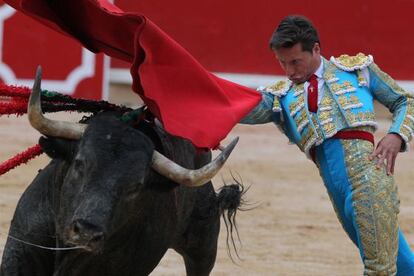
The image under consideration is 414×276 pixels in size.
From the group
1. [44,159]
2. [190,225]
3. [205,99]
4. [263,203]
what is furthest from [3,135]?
[205,99]

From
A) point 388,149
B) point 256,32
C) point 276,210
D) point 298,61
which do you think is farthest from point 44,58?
point 388,149

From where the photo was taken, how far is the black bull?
3555mm

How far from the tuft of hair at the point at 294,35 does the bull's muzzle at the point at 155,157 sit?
0.47 meters

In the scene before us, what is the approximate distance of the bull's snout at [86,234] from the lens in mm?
3434

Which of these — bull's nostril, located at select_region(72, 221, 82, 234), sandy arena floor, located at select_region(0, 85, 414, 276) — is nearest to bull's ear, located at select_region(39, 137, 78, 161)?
bull's nostril, located at select_region(72, 221, 82, 234)

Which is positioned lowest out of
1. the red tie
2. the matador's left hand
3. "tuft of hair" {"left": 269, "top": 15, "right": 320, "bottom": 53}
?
the matador's left hand

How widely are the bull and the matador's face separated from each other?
1.44 ft

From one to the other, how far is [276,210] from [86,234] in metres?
4.29

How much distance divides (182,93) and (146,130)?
17 centimetres

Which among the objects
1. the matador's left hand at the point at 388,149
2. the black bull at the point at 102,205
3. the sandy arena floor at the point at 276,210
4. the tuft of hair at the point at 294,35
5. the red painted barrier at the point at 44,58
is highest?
the tuft of hair at the point at 294,35

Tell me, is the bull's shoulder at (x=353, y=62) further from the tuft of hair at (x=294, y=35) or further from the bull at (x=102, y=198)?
the bull at (x=102, y=198)

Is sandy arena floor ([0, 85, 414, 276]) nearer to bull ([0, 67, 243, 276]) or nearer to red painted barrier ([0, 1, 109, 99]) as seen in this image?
red painted barrier ([0, 1, 109, 99])

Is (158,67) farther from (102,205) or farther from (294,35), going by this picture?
(102,205)

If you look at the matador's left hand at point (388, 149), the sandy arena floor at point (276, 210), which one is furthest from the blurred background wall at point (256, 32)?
the matador's left hand at point (388, 149)
